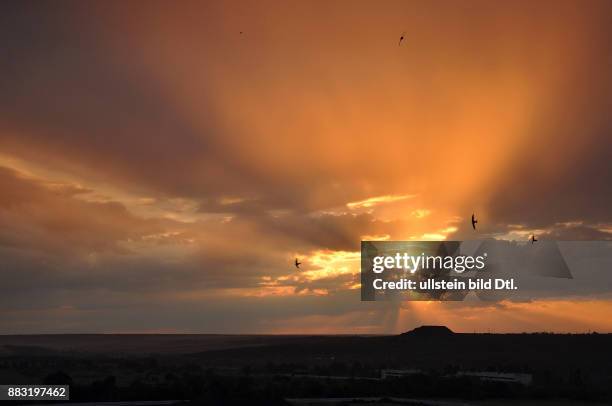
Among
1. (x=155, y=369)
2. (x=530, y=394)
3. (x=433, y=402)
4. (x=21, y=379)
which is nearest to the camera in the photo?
(x=433, y=402)

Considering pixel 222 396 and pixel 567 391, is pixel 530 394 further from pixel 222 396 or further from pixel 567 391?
pixel 222 396

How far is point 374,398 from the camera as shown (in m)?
81.2

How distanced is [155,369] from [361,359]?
73.6 metres

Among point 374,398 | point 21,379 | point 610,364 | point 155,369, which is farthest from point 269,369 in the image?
point 610,364

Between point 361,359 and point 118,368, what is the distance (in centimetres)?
7585

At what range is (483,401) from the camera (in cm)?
8275

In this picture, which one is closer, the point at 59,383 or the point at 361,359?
the point at 59,383

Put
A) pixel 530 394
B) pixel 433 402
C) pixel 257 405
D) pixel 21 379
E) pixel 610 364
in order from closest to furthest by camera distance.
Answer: pixel 257 405 < pixel 433 402 < pixel 530 394 < pixel 21 379 < pixel 610 364

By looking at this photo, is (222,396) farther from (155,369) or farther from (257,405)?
(155,369)

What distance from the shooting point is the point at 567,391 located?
8944 cm

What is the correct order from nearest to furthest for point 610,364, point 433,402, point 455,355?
1. point 433,402
2. point 610,364
3. point 455,355

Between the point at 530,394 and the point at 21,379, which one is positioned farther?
the point at 21,379

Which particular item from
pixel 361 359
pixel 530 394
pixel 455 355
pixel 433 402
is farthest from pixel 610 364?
pixel 433 402

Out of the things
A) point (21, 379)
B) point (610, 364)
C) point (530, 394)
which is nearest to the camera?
point (530, 394)
